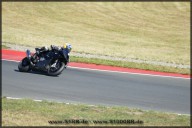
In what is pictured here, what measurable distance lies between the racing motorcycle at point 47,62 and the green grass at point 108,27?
9.42 m

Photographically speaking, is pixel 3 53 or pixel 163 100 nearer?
pixel 163 100

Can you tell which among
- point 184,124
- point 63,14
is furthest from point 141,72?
point 63,14

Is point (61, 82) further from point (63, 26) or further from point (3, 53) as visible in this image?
point (63, 26)

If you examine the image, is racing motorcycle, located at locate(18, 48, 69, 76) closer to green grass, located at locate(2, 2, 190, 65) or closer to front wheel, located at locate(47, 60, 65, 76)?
front wheel, located at locate(47, 60, 65, 76)

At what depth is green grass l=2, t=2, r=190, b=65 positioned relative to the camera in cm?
2827

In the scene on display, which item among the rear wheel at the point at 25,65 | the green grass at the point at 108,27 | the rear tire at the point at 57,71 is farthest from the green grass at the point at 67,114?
the green grass at the point at 108,27

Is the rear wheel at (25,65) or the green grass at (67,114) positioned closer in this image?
the green grass at (67,114)

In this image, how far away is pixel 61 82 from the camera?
50.1 ft

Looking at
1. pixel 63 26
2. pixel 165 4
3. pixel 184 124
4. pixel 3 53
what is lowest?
pixel 184 124

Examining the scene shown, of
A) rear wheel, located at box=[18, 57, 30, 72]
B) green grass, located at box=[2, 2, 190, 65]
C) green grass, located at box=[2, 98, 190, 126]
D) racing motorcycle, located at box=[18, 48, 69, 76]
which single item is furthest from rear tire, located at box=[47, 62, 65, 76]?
green grass, located at box=[2, 2, 190, 65]

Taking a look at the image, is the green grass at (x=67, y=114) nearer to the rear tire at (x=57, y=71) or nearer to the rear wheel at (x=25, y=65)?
the rear tire at (x=57, y=71)

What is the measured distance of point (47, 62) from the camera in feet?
51.9

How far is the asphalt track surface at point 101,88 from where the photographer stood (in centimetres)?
1306

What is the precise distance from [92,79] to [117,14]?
1042 inches
